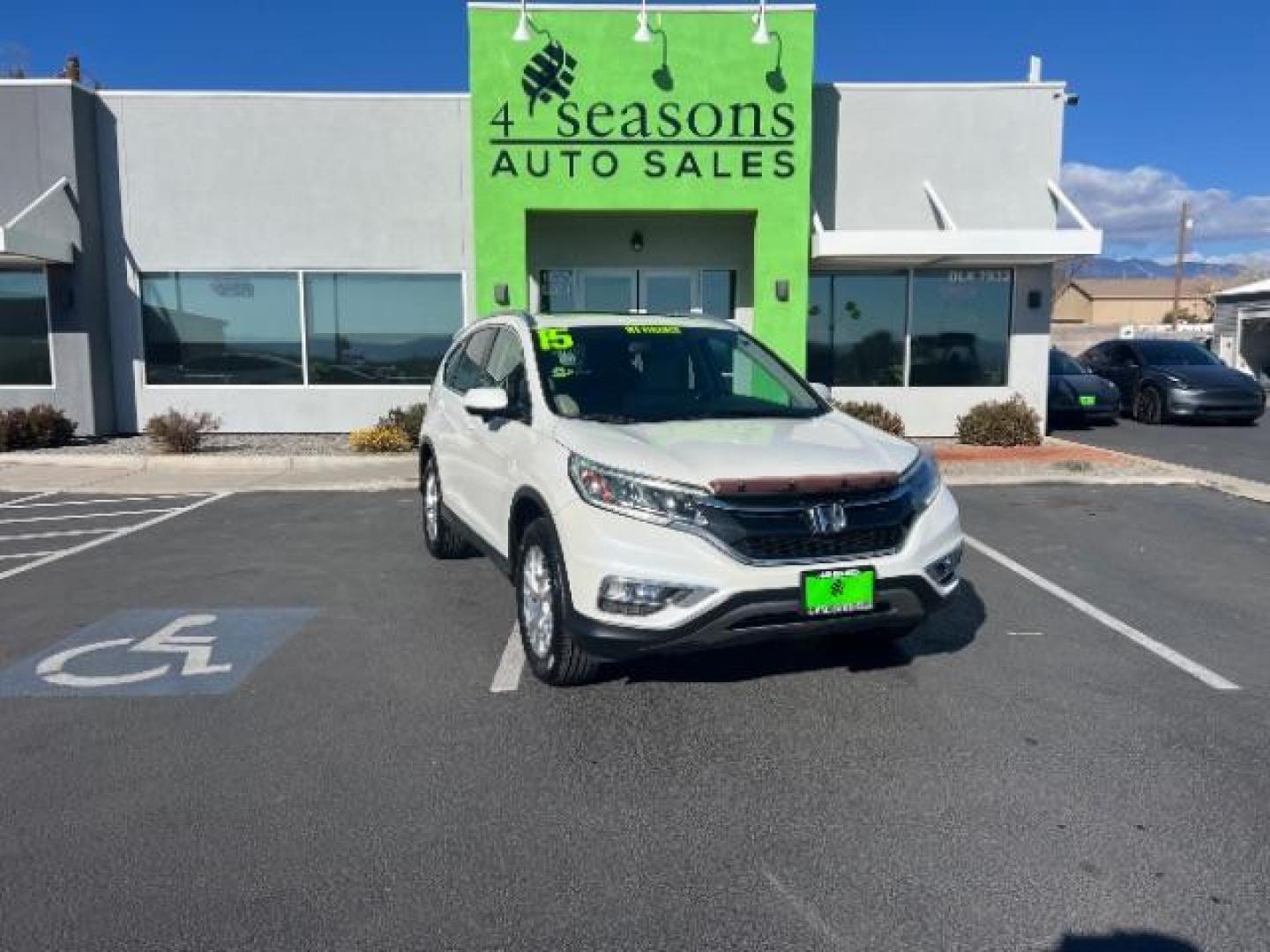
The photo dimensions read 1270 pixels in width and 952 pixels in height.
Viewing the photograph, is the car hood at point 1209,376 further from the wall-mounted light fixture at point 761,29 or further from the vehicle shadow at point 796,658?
the vehicle shadow at point 796,658

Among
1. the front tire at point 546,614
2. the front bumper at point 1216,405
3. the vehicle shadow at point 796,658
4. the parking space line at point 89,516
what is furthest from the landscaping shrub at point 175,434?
the front bumper at point 1216,405

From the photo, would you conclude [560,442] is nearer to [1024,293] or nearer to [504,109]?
[504,109]

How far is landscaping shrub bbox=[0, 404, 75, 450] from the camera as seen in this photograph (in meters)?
12.8

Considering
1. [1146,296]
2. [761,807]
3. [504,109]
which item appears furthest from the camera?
[1146,296]

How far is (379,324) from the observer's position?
1469cm

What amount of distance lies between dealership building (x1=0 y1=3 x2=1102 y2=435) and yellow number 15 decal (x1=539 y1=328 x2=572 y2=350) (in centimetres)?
788

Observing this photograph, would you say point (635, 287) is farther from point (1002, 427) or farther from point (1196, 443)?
point (1196, 443)

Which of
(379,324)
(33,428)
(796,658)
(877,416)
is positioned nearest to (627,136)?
(379,324)

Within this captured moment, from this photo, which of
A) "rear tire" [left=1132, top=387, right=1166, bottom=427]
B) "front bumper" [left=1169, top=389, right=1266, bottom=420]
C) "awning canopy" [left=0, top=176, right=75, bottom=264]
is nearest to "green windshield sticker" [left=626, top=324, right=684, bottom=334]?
A: "awning canopy" [left=0, top=176, right=75, bottom=264]

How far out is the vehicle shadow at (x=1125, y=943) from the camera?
2682 millimetres

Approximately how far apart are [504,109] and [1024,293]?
325 inches

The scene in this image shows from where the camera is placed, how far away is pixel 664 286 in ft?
48.2

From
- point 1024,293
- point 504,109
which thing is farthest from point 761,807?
point 1024,293

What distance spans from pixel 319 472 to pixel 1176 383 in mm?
15468
